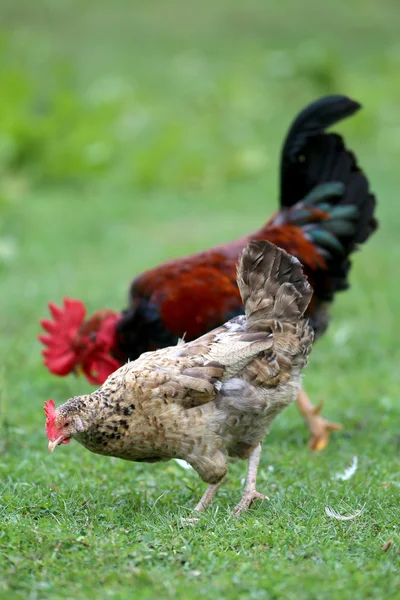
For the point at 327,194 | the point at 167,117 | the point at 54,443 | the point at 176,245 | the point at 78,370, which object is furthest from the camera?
the point at 167,117

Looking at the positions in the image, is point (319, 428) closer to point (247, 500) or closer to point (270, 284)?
point (247, 500)

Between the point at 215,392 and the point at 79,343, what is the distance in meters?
2.07

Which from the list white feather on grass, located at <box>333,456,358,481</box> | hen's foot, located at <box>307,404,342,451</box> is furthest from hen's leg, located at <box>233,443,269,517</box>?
hen's foot, located at <box>307,404,342,451</box>

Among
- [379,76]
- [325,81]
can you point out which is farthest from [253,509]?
[379,76]

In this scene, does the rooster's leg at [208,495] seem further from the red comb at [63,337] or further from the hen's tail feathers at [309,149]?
the hen's tail feathers at [309,149]

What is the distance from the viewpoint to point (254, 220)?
44.0 ft

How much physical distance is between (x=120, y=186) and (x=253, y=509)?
428 inches

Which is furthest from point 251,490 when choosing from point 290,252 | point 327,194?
point 327,194

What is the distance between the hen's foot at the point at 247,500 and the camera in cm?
489

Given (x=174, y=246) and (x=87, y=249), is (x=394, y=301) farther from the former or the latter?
(x=87, y=249)

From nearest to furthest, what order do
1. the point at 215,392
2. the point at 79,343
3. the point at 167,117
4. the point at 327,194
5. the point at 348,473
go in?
the point at 215,392 → the point at 348,473 → the point at 79,343 → the point at 327,194 → the point at 167,117

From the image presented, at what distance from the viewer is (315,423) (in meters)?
6.96

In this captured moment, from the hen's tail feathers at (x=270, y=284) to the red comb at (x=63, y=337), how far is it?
1.96m

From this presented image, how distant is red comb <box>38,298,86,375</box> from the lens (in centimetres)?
669
